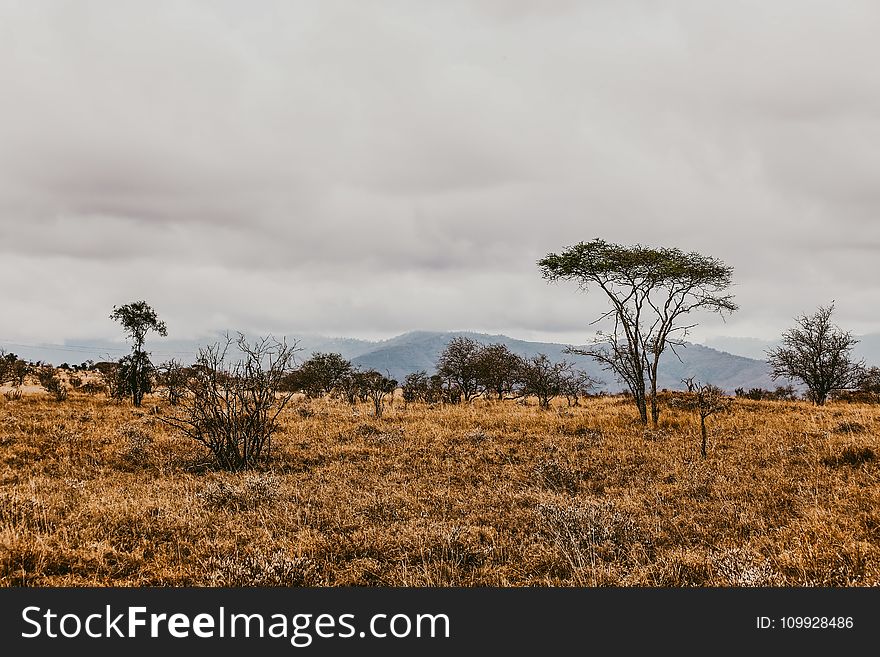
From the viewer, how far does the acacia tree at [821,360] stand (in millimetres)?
39250

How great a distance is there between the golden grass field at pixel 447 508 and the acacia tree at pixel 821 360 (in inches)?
1058

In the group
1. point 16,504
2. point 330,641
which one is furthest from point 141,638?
point 16,504

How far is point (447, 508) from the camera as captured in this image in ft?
31.7

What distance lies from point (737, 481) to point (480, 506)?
614 cm

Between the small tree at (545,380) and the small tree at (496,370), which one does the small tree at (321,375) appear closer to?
the small tree at (496,370)

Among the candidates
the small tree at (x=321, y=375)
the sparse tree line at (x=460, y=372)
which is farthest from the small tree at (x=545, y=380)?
the small tree at (x=321, y=375)

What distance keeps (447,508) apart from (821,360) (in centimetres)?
4291

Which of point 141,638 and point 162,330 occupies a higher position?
point 162,330

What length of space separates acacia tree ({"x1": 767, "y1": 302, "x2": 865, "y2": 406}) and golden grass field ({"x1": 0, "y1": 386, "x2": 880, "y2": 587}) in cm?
2687

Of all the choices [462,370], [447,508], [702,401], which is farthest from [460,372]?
[447,508]

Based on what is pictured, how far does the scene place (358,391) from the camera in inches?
1479

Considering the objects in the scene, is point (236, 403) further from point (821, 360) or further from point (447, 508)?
point (821, 360)

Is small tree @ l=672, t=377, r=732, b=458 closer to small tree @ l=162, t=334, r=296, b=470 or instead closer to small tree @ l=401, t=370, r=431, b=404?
small tree @ l=162, t=334, r=296, b=470

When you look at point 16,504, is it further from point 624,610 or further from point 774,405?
point 774,405
